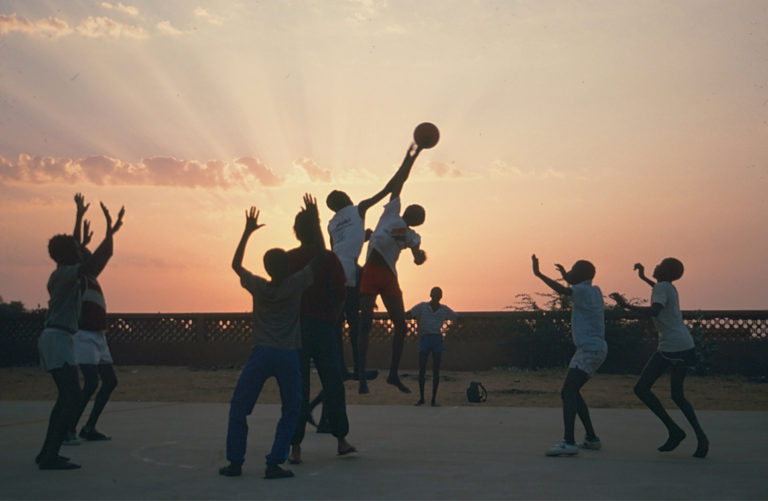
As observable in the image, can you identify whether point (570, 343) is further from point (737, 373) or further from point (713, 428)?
point (713, 428)

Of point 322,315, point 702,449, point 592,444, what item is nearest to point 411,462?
point 322,315

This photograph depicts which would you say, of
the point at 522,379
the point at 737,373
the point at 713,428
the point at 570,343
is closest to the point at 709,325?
the point at 737,373

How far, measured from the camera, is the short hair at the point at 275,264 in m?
6.15

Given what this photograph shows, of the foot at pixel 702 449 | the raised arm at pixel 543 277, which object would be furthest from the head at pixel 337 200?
the foot at pixel 702 449

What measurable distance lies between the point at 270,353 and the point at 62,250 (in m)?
2.00

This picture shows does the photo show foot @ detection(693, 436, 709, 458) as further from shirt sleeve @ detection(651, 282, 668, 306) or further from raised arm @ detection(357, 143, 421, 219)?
raised arm @ detection(357, 143, 421, 219)

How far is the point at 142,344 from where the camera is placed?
2547 centimetres

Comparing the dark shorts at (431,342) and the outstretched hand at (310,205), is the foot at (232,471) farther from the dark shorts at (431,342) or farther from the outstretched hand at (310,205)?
the dark shorts at (431,342)

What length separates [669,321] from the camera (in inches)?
300

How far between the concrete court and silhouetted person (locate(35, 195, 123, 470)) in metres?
0.26

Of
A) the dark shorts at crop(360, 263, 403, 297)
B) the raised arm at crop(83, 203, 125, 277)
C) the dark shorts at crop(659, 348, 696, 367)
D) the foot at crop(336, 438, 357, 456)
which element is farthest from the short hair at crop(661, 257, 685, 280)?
the raised arm at crop(83, 203, 125, 277)

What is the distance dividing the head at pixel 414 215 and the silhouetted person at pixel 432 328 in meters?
4.66

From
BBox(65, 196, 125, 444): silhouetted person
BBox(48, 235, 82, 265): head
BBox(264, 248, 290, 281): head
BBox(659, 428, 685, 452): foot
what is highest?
BBox(48, 235, 82, 265): head

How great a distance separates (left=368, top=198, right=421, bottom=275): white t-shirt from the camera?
859 cm
